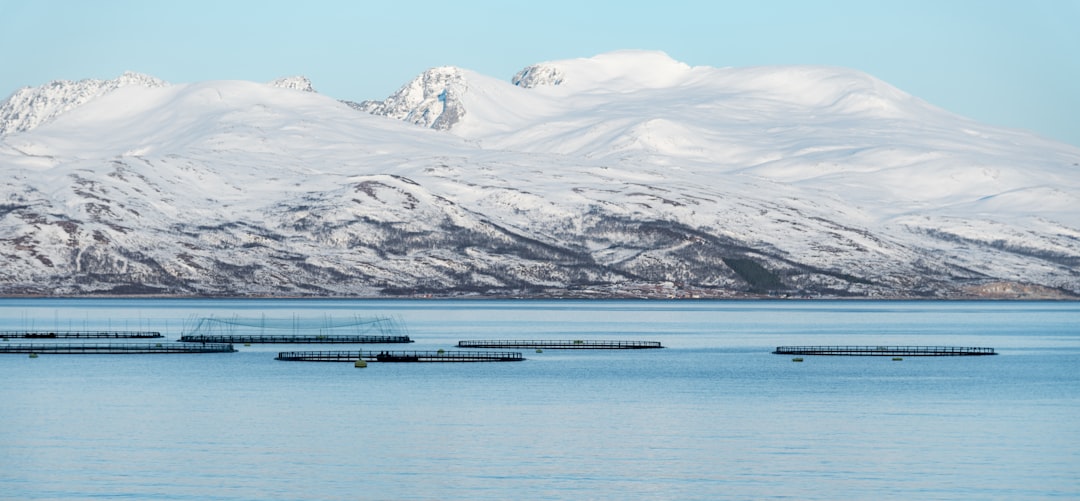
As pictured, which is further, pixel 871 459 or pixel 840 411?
pixel 840 411

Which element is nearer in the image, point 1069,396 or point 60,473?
point 60,473

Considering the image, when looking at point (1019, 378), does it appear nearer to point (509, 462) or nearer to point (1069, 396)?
point (1069, 396)

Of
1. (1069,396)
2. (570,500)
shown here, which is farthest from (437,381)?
(570,500)

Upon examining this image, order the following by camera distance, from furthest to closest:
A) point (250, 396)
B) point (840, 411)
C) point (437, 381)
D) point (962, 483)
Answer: point (437, 381) → point (250, 396) → point (840, 411) → point (962, 483)

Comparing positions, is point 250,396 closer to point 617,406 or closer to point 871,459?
point 617,406

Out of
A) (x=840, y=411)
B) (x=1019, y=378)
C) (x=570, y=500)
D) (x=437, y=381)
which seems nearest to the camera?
(x=570, y=500)

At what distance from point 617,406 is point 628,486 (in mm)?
47341

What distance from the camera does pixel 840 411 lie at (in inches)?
5197

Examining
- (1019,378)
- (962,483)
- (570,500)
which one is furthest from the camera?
(1019,378)

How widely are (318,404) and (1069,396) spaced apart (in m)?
67.5

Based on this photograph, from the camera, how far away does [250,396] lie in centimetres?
14375

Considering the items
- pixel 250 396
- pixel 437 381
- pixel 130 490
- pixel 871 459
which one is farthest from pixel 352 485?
pixel 437 381

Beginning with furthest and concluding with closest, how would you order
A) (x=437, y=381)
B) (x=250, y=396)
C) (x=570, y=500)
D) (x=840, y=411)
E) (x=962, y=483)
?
(x=437, y=381), (x=250, y=396), (x=840, y=411), (x=962, y=483), (x=570, y=500)

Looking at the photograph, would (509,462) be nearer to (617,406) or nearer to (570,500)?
(570,500)
